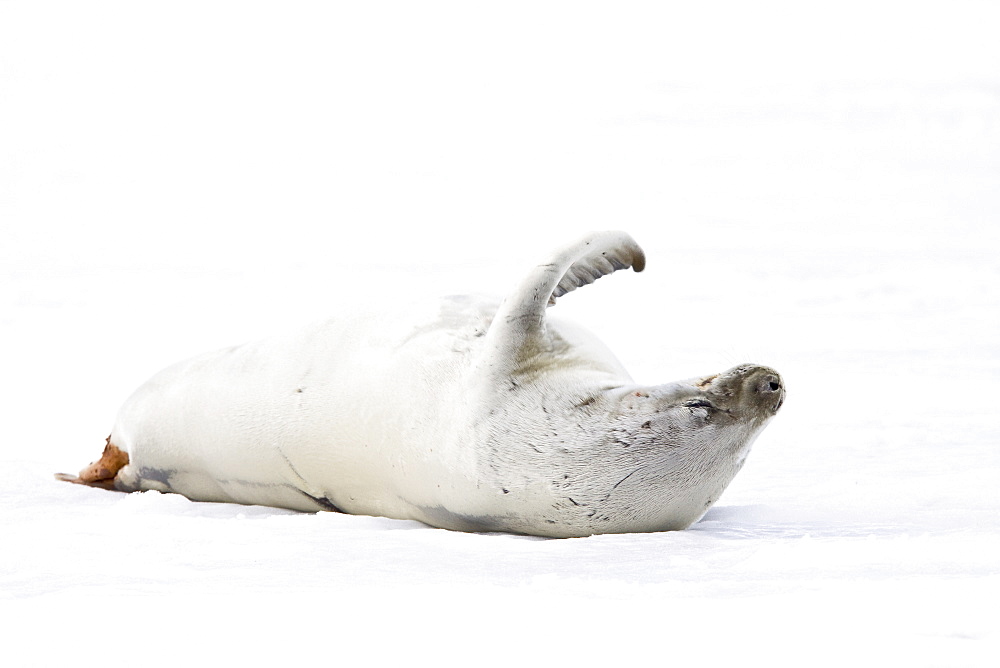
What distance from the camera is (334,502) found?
3.04 meters

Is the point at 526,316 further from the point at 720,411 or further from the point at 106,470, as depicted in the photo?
the point at 106,470

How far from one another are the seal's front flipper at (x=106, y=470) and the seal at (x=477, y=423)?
31 centimetres

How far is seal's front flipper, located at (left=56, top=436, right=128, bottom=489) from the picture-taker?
143 inches

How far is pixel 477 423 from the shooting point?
2.67m

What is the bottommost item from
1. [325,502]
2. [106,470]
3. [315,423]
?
[106,470]

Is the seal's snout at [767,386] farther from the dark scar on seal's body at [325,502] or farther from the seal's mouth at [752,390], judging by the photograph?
the dark scar on seal's body at [325,502]

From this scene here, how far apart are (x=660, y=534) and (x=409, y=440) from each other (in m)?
0.61

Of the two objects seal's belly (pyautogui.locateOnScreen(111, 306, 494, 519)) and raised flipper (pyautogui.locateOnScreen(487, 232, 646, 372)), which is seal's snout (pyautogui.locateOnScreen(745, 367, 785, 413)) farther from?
seal's belly (pyautogui.locateOnScreen(111, 306, 494, 519))

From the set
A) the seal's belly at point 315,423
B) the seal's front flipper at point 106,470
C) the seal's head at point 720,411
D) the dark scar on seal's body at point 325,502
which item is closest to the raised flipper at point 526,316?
the seal's belly at point 315,423

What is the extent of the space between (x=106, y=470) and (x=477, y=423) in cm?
150

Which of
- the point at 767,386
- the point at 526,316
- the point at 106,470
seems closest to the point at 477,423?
the point at 526,316

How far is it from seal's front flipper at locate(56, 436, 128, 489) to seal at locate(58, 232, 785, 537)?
31 cm

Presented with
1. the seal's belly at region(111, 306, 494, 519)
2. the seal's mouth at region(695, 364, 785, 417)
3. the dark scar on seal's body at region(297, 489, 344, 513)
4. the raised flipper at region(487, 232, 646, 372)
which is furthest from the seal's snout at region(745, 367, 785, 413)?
the dark scar on seal's body at region(297, 489, 344, 513)

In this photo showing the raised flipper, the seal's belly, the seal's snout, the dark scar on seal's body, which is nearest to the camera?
the seal's snout
